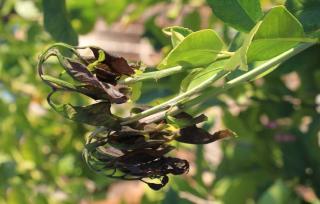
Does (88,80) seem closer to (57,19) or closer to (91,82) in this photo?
(91,82)

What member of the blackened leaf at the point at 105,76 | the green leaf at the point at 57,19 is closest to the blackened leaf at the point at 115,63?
the blackened leaf at the point at 105,76

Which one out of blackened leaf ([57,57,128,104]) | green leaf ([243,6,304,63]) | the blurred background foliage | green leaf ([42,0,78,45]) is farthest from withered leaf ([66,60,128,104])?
the blurred background foliage

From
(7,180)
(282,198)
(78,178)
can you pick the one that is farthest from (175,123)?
(78,178)

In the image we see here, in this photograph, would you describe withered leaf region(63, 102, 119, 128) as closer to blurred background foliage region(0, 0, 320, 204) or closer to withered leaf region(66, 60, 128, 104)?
withered leaf region(66, 60, 128, 104)

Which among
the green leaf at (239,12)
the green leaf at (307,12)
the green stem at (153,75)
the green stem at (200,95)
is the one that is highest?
the green leaf at (239,12)

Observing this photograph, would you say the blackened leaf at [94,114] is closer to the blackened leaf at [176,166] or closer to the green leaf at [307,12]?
the blackened leaf at [176,166]

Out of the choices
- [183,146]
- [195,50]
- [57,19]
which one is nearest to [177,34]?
[195,50]
